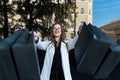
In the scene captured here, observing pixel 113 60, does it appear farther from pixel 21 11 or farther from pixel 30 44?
pixel 21 11

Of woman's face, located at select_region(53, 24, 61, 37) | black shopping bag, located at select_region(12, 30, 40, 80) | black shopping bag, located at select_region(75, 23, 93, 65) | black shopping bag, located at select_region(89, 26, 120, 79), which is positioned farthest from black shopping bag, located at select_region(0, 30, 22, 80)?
woman's face, located at select_region(53, 24, 61, 37)

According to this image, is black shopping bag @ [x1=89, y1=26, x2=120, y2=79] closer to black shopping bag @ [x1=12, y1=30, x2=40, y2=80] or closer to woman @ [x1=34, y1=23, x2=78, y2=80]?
black shopping bag @ [x1=12, y1=30, x2=40, y2=80]

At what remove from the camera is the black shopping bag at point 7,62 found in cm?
512

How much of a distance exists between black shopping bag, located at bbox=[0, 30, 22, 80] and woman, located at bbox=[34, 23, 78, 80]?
1022 mm

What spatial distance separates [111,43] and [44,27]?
34104 mm

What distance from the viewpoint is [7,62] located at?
520 centimetres

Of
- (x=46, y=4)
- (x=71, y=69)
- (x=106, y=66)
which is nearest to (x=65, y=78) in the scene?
(x=71, y=69)

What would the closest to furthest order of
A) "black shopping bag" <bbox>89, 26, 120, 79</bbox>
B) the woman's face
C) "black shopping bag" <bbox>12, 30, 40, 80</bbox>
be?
"black shopping bag" <bbox>12, 30, 40, 80</bbox> → "black shopping bag" <bbox>89, 26, 120, 79</bbox> → the woman's face

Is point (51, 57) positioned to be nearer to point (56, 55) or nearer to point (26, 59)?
point (56, 55)

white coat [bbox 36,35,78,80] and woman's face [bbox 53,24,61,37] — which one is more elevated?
woman's face [bbox 53,24,61,37]

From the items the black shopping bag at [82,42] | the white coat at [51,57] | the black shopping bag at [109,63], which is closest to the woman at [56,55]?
the white coat at [51,57]

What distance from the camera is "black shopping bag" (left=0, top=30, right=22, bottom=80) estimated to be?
5.12 m

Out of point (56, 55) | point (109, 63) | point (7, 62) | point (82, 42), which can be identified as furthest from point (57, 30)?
point (7, 62)

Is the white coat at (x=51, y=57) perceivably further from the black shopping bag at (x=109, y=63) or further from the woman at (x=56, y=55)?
the black shopping bag at (x=109, y=63)
